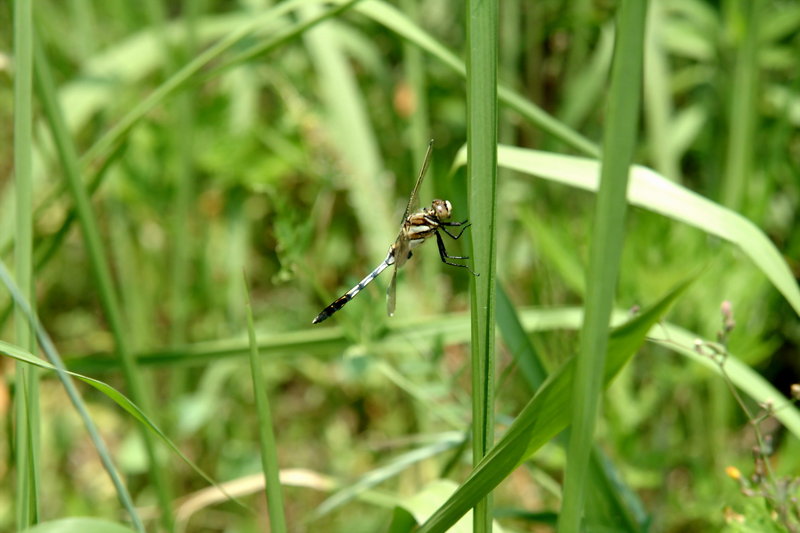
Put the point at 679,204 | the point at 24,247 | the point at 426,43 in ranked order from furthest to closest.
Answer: the point at 426,43
the point at 679,204
the point at 24,247

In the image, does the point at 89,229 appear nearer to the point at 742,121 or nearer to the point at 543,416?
the point at 543,416

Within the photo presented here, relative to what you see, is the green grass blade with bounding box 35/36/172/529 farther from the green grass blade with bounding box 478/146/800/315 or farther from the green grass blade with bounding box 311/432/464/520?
the green grass blade with bounding box 478/146/800/315

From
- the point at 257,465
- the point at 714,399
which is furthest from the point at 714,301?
the point at 257,465

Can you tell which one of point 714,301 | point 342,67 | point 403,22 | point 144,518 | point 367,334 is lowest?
point 144,518

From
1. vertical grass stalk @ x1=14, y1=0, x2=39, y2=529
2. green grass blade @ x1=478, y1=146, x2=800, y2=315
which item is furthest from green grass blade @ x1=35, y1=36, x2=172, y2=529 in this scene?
green grass blade @ x1=478, y1=146, x2=800, y2=315

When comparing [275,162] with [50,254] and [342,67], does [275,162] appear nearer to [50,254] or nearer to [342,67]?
[342,67]

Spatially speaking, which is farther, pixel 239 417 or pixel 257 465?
pixel 239 417

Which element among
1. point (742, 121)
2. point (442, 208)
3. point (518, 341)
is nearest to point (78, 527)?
point (518, 341)
